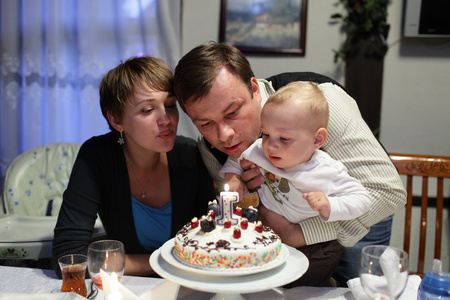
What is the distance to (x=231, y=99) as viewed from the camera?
59.4 inches

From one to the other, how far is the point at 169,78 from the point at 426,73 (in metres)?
2.25

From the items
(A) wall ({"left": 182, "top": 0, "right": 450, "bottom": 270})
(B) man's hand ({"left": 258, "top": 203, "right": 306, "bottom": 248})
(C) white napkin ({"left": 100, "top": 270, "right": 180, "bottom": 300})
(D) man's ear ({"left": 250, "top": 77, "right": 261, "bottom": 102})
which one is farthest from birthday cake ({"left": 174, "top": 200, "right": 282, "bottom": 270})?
(A) wall ({"left": 182, "top": 0, "right": 450, "bottom": 270})

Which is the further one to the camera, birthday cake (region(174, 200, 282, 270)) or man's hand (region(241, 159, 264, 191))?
man's hand (region(241, 159, 264, 191))

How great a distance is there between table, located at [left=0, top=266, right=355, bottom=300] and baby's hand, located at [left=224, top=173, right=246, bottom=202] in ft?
1.16

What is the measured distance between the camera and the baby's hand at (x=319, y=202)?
1.27 m

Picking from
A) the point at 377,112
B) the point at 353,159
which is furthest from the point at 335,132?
the point at 377,112

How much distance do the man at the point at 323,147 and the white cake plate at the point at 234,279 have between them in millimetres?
292

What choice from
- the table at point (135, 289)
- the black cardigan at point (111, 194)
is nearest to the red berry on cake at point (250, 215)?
the table at point (135, 289)

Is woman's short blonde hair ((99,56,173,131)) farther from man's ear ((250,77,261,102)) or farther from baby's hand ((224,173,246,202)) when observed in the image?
baby's hand ((224,173,246,202))

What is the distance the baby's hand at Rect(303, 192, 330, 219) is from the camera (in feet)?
4.17

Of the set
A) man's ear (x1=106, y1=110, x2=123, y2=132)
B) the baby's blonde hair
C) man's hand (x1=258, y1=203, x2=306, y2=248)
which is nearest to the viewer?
the baby's blonde hair

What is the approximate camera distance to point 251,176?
1.55 meters

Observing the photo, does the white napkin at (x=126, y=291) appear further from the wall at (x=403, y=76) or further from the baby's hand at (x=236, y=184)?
the wall at (x=403, y=76)

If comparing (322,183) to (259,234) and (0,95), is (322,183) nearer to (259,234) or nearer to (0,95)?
(259,234)
